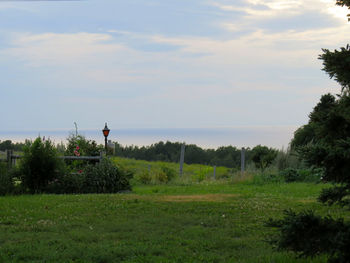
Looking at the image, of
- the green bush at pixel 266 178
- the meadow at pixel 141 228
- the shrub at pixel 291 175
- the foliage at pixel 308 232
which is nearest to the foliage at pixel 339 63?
the foliage at pixel 308 232

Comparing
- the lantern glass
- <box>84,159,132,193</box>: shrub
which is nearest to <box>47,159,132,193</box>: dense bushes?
<box>84,159,132,193</box>: shrub

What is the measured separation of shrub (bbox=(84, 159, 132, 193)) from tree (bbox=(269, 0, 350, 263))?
410 inches

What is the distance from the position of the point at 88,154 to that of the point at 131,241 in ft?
35.3

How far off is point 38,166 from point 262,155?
481 inches

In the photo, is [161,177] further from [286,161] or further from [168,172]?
[286,161]

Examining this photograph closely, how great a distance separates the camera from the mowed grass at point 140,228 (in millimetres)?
6066

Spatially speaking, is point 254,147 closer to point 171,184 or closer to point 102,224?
point 171,184

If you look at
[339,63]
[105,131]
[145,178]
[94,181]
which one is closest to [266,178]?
[145,178]

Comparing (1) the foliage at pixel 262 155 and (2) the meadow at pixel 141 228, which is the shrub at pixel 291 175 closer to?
(1) the foliage at pixel 262 155

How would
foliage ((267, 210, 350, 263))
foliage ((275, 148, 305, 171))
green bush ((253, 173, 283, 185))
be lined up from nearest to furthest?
foliage ((267, 210, 350, 263)) → green bush ((253, 173, 283, 185)) → foliage ((275, 148, 305, 171))

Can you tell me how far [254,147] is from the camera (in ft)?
75.9

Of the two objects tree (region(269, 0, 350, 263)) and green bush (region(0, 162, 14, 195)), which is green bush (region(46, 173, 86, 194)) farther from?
tree (region(269, 0, 350, 263))

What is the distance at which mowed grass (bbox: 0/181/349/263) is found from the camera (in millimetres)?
6066

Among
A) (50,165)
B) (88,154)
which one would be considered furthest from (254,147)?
(50,165)
